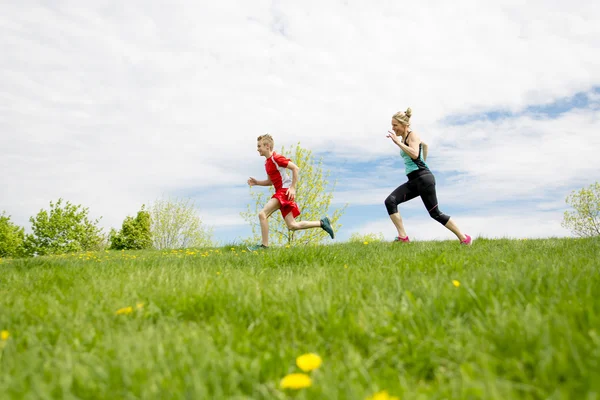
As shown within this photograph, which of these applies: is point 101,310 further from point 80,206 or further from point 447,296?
point 80,206

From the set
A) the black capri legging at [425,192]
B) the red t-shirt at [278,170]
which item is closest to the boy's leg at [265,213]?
the red t-shirt at [278,170]

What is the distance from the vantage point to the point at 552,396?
1.49 metres

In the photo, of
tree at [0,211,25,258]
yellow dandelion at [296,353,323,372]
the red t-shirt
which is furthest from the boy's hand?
tree at [0,211,25,258]

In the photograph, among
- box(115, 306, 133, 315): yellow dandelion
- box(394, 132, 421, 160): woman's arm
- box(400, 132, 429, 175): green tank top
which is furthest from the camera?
box(400, 132, 429, 175): green tank top

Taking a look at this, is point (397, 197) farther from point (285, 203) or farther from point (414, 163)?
point (285, 203)

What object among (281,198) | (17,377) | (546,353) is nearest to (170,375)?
(17,377)

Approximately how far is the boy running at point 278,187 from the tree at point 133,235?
20612 mm

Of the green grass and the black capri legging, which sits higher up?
the black capri legging

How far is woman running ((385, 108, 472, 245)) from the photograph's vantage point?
8078 mm

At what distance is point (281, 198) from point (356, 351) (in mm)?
7217

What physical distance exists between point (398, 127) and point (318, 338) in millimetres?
6962

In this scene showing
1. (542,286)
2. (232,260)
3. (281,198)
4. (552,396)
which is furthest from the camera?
(281,198)

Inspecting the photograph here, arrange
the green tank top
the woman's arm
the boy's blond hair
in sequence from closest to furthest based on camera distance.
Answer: the woman's arm < the green tank top < the boy's blond hair

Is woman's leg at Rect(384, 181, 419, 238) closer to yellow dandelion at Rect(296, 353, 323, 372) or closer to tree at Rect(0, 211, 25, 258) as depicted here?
yellow dandelion at Rect(296, 353, 323, 372)
